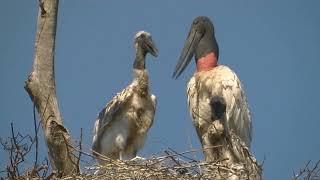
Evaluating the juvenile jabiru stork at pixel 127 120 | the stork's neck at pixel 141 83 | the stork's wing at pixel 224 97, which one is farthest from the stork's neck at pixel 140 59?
the stork's wing at pixel 224 97

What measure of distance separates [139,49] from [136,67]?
0.26 meters

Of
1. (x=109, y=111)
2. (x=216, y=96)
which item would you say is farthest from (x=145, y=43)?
(x=216, y=96)

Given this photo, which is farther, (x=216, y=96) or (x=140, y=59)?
(x=140, y=59)

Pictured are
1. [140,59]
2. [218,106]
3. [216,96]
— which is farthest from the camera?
[140,59]

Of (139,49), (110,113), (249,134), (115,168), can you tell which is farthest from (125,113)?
(115,168)

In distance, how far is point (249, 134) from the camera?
952cm

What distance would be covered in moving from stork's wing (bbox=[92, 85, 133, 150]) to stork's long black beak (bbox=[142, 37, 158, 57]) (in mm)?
559

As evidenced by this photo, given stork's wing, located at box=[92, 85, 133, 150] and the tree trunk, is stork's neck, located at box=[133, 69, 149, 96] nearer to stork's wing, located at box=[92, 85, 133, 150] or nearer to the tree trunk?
stork's wing, located at box=[92, 85, 133, 150]

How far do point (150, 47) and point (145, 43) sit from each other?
0.09 m

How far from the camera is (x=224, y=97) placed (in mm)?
9250

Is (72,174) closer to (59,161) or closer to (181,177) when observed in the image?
(59,161)

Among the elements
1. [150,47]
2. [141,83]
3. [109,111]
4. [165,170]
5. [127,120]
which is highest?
[150,47]

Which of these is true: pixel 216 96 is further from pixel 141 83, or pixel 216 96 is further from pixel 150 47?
pixel 150 47

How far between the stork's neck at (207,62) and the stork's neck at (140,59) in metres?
0.66
